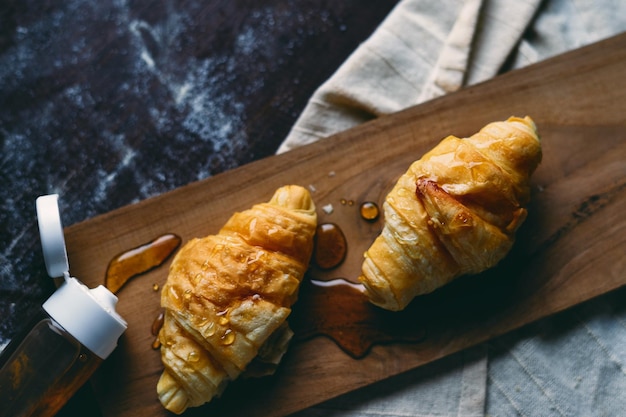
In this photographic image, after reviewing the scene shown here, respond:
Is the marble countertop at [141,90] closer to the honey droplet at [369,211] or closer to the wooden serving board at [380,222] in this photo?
the wooden serving board at [380,222]

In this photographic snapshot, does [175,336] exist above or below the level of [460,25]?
below

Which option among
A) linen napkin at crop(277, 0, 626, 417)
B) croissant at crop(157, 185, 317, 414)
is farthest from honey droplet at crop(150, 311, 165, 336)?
linen napkin at crop(277, 0, 626, 417)

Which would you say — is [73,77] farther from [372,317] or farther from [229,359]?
[372,317]

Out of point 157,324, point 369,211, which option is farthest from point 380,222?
point 157,324

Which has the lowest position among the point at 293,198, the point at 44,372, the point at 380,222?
the point at 44,372

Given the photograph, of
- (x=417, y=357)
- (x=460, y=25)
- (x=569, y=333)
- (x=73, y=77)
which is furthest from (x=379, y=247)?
(x=73, y=77)

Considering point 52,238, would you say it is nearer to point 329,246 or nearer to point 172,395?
point 172,395

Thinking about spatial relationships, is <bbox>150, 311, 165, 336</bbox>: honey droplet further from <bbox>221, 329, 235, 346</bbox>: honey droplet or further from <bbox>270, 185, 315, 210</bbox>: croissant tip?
<bbox>270, 185, 315, 210</bbox>: croissant tip
